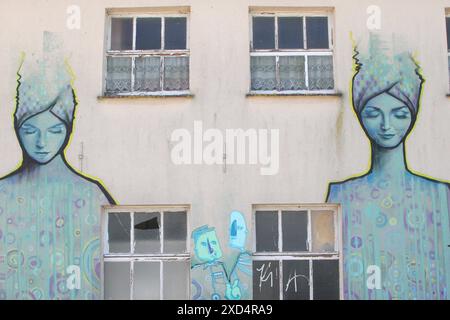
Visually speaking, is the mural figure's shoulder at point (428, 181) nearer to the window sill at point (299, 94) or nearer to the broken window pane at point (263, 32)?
the window sill at point (299, 94)

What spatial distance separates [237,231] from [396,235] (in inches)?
76.4

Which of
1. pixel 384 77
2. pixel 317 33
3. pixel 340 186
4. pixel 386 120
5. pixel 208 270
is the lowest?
pixel 208 270

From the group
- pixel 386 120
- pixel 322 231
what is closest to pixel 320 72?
pixel 386 120

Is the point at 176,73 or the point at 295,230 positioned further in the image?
the point at 176,73

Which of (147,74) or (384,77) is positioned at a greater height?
(147,74)

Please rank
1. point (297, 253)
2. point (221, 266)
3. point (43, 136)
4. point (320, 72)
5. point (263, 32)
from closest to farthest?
point (221, 266) → point (297, 253) → point (43, 136) → point (320, 72) → point (263, 32)

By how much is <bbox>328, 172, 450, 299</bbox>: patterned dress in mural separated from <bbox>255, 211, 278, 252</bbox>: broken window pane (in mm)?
765

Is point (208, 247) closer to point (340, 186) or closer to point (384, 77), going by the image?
point (340, 186)

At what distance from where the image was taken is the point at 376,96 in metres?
9.72

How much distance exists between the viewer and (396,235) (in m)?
9.40

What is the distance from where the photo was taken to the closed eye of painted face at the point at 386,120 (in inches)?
379

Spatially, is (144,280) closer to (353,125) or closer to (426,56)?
(353,125)

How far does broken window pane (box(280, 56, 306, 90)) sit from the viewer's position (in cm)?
993
